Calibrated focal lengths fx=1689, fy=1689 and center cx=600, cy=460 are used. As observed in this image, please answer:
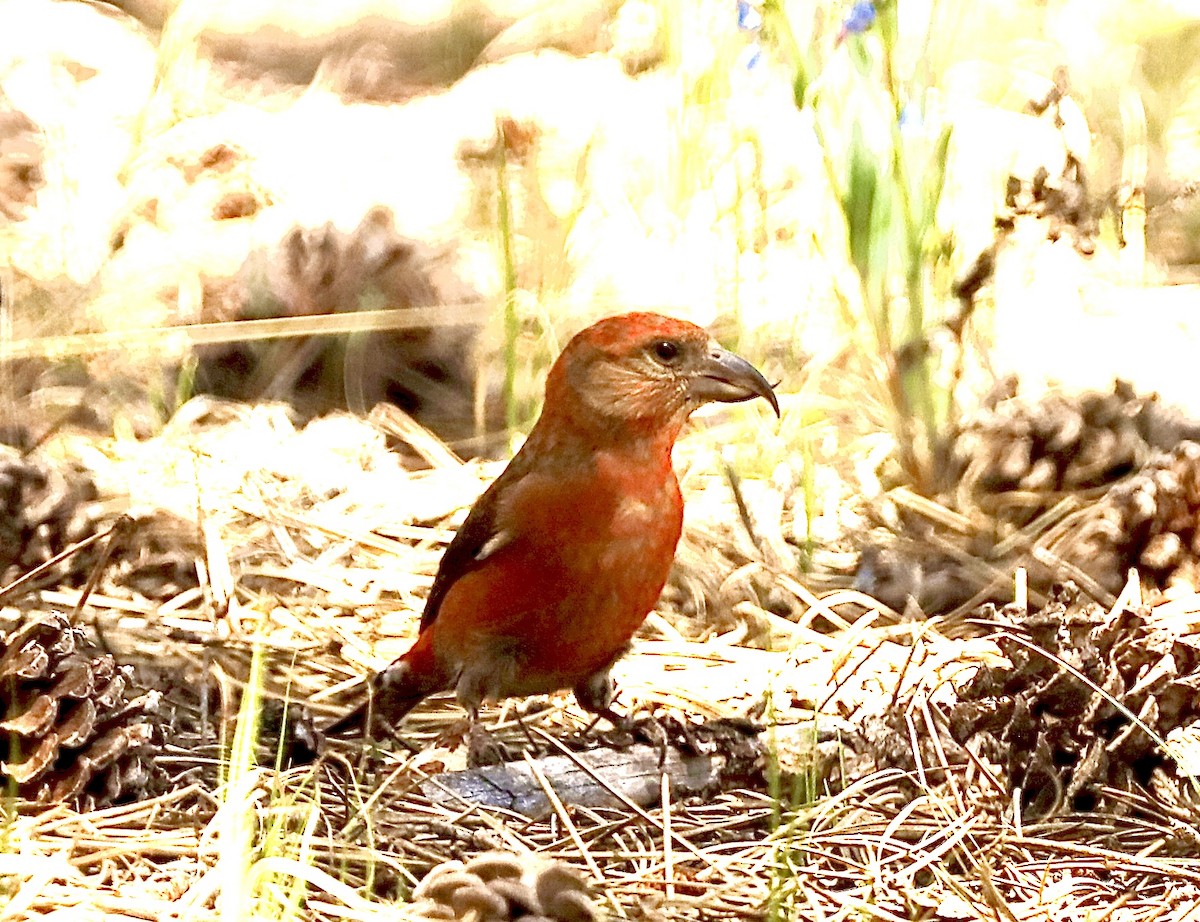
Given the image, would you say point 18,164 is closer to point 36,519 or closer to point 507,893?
point 36,519

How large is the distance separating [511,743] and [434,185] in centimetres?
274

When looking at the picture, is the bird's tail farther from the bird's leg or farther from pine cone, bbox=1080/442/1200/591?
pine cone, bbox=1080/442/1200/591

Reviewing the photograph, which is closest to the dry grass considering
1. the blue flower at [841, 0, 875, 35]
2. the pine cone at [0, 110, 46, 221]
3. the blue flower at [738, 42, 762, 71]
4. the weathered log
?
the weathered log

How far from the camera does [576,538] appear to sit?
8.89ft

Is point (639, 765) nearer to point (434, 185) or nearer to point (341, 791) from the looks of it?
point (341, 791)

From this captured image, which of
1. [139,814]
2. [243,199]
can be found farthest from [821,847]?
[243,199]

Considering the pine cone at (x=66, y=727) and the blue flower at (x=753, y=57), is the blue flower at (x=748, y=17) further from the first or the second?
the pine cone at (x=66, y=727)

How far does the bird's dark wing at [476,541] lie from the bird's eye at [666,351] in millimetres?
298

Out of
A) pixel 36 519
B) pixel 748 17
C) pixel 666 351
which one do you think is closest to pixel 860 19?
pixel 748 17

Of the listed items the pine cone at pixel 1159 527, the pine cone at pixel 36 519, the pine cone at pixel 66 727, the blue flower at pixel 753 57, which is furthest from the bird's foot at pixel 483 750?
the blue flower at pixel 753 57

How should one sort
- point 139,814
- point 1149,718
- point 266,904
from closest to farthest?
point 266,904 → point 139,814 → point 1149,718

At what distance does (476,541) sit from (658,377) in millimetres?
412

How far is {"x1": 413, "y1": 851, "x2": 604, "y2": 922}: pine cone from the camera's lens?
1852mm

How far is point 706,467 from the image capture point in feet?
13.0
